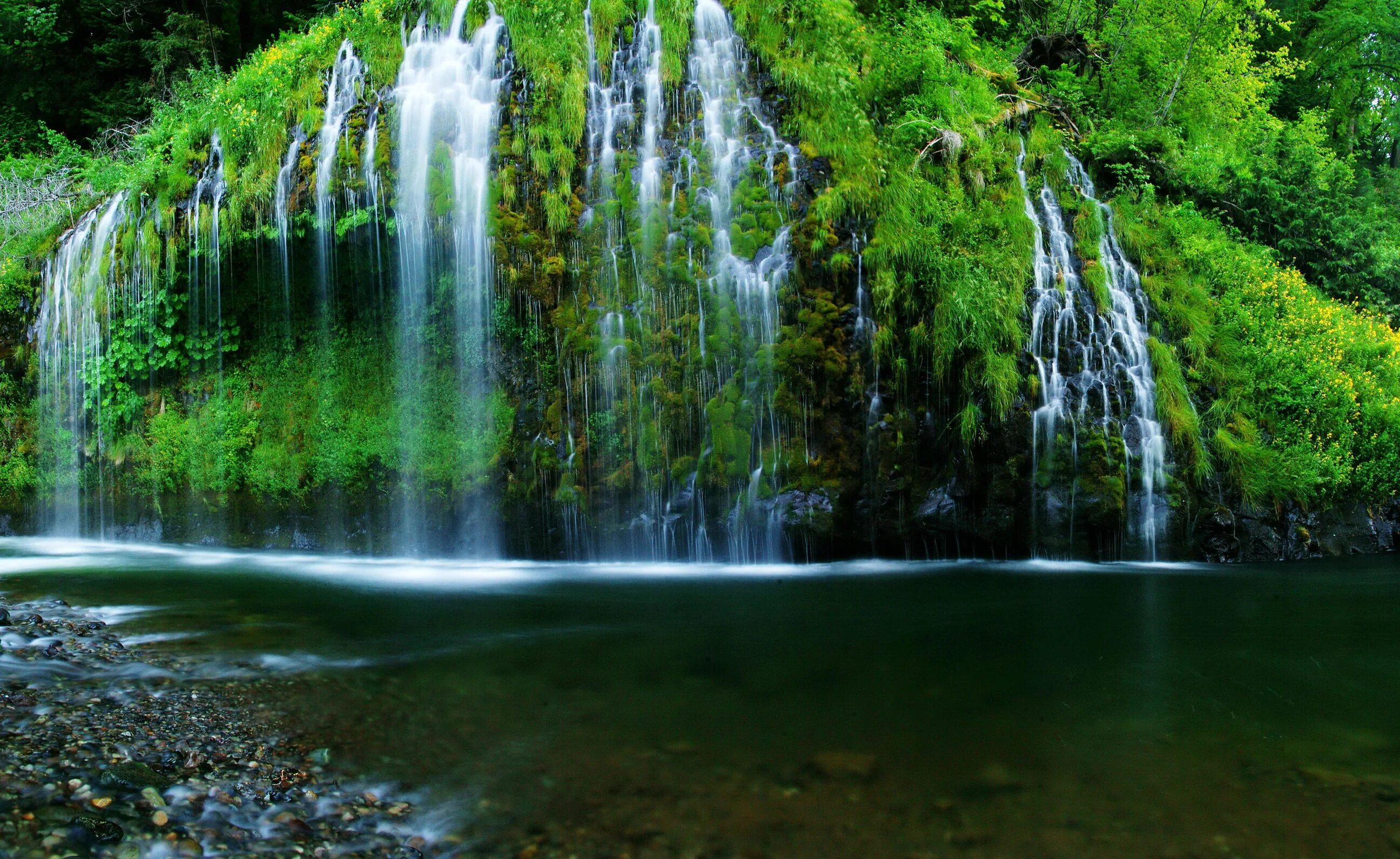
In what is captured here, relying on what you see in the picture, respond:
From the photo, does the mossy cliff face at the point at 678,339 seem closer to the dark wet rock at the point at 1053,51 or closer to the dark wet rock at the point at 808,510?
the dark wet rock at the point at 808,510

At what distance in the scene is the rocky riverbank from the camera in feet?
9.83

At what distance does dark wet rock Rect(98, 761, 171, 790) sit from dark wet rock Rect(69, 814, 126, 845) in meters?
0.26

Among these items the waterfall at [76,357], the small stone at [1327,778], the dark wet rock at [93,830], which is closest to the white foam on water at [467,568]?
the waterfall at [76,357]

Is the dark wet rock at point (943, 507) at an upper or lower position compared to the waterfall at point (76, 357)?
lower

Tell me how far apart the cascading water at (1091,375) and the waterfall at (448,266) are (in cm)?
619

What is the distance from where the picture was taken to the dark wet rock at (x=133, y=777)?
330 cm

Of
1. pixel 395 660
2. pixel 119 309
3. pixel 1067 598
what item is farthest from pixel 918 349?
pixel 119 309

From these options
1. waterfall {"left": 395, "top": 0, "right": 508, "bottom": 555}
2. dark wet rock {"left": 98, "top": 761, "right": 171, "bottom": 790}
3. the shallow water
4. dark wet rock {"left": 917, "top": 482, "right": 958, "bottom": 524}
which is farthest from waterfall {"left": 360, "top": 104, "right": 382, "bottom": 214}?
dark wet rock {"left": 98, "top": 761, "right": 171, "bottom": 790}

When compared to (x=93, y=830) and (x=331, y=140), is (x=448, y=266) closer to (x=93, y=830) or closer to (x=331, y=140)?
(x=331, y=140)

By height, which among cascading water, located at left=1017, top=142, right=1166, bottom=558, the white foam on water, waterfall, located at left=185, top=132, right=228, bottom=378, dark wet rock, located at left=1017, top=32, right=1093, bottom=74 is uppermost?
dark wet rock, located at left=1017, top=32, right=1093, bottom=74

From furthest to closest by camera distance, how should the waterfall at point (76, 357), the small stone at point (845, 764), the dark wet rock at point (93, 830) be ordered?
1. the waterfall at point (76, 357)
2. the small stone at point (845, 764)
3. the dark wet rock at point (93, 830)

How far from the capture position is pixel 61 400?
1166 cm

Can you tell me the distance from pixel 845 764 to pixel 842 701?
36.0 inches

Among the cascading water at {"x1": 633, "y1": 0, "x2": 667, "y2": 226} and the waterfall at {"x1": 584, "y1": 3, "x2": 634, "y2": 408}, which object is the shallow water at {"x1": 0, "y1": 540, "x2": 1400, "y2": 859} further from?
the cascading water at {"x1": 633, "y1": 0, "x2": 667, "y2": 226}
